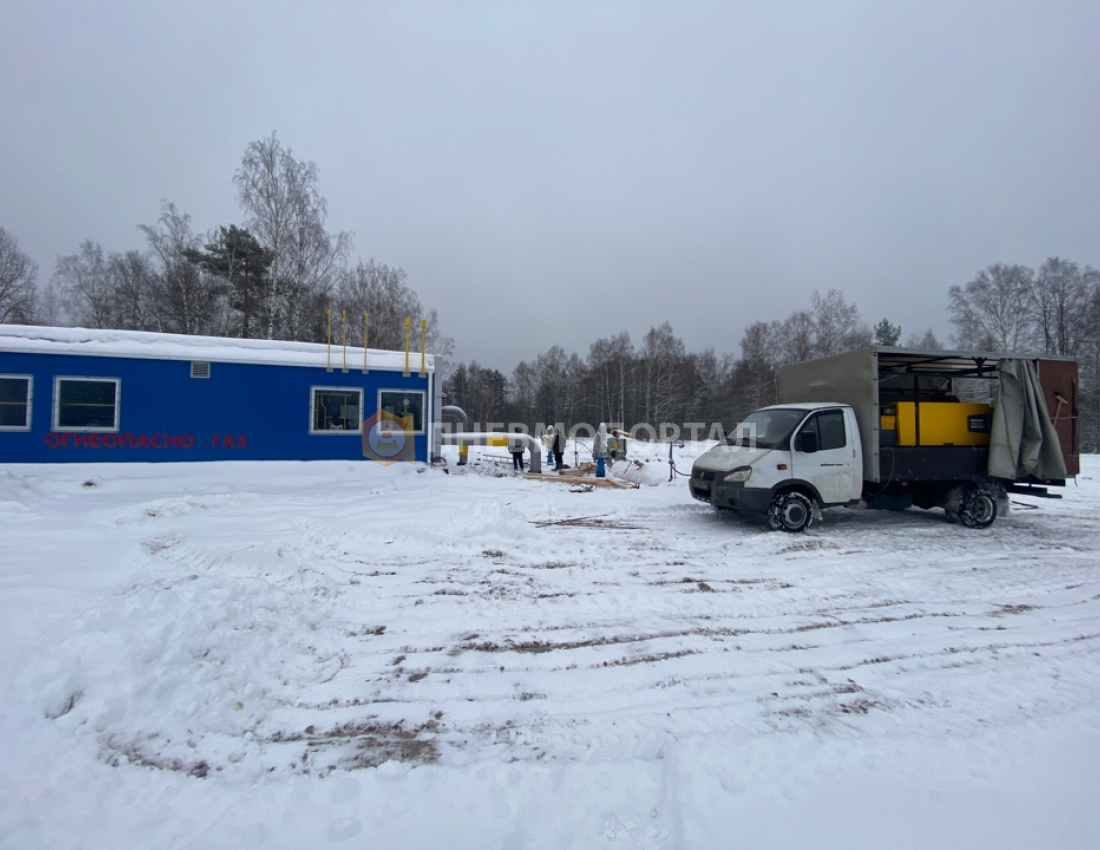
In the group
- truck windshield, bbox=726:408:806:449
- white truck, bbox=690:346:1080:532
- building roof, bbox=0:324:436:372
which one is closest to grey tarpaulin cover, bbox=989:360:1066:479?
white truck, bbox=690:346:1080:532

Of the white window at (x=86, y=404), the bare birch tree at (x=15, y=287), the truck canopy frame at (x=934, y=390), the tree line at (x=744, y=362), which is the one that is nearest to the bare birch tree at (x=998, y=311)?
the tree line at (x=744, y=362)

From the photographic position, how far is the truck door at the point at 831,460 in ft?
28.4

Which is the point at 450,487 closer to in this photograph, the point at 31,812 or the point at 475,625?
the point at 475,625

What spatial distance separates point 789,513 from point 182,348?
13761 mm

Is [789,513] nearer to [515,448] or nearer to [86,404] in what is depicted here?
[515,448]

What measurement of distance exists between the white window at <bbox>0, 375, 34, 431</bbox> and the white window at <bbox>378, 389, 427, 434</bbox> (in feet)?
24.2

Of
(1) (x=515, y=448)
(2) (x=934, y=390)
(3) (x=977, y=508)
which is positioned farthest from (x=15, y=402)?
(3) (x=977, y=508)

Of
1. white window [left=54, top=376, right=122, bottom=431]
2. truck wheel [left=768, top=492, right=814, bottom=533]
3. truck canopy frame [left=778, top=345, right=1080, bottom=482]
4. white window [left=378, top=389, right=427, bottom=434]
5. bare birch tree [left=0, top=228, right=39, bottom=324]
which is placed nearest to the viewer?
truck wheel [left=768, top=492, right=814, bottom=533]

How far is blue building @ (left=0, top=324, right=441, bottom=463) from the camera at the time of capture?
Answer: 38.0 feet

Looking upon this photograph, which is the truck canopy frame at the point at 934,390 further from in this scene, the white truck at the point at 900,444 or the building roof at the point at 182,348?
the building roof at the point at 182,348

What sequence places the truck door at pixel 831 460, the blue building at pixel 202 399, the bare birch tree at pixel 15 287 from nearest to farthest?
the truck door at pixel 831 460 < the blue building at pixel 202 399 < the bare birch tree at pixel 15 287

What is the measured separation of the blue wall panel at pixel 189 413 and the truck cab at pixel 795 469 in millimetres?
9447

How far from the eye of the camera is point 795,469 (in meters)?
8.59

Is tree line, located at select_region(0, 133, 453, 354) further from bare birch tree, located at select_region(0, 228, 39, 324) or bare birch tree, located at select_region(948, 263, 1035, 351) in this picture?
bare birch tree, located at select_region(948, 263, 1035, 351)
